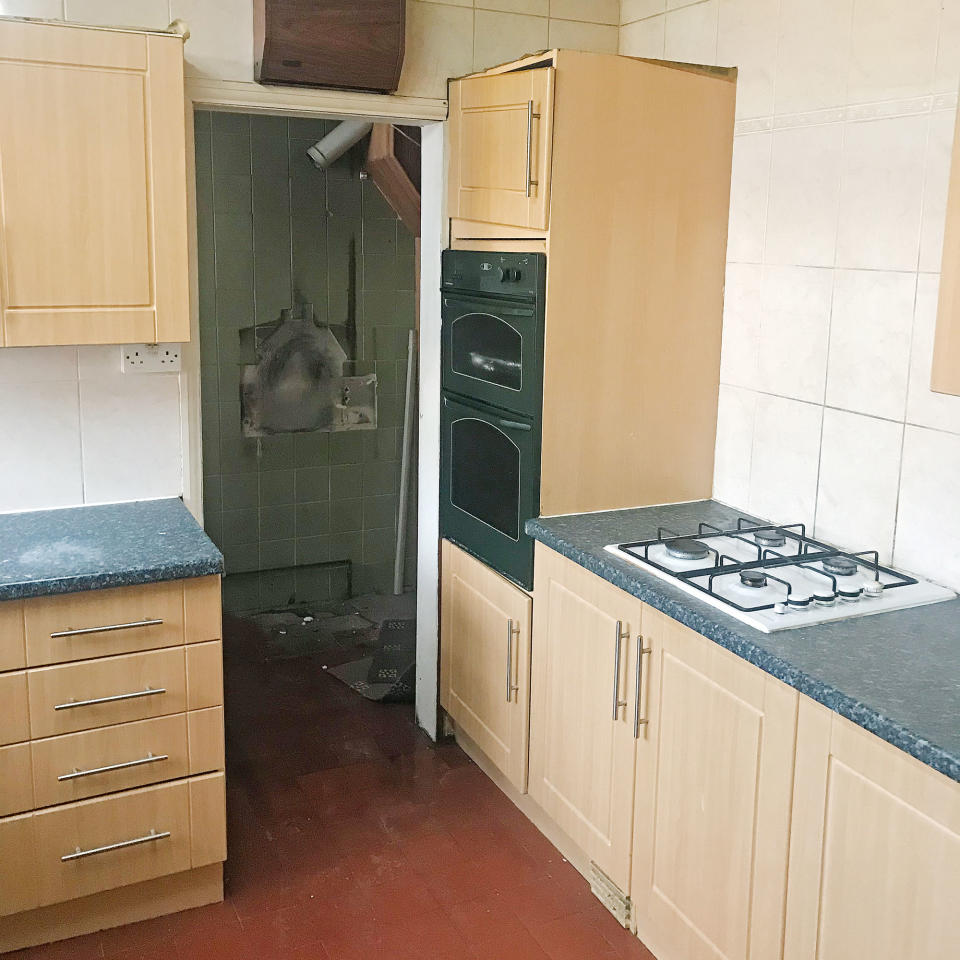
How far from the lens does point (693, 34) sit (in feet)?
9.38

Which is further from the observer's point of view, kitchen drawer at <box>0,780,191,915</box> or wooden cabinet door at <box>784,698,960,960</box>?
kitchen drawer at <box>0,780,191,915</box>

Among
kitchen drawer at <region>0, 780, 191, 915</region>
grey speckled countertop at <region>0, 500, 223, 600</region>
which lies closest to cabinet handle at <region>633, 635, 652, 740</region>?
grey speckled countertop at <region>0, 500, 223, 600</region>

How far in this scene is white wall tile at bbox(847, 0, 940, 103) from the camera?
2197 millimetres

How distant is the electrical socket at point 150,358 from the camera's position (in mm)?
2768

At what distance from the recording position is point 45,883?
238 centimetres

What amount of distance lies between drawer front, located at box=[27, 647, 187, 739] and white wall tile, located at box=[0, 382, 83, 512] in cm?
62

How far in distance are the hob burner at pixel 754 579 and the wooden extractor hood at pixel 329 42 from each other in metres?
1.59

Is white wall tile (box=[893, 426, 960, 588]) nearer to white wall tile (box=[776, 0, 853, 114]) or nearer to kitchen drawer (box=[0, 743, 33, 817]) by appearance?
white wall tile (box=[776, 0, 853, 114])

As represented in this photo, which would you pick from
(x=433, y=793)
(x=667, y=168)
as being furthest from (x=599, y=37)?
(x=433, y=793)

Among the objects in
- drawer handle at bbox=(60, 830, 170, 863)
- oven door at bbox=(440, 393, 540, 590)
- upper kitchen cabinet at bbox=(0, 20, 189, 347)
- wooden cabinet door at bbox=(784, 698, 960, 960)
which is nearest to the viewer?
wooden cabinet door at bbox=(784, 698, 960, 960)

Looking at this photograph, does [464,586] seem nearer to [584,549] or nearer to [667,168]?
[584,549]

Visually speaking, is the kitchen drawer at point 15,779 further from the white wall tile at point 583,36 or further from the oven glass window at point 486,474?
the white wall tile at point 583,36

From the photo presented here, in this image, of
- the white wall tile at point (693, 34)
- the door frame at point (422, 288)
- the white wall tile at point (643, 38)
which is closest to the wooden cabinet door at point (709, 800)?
the door frame at point (422, 288)

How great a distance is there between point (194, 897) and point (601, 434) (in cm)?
153
